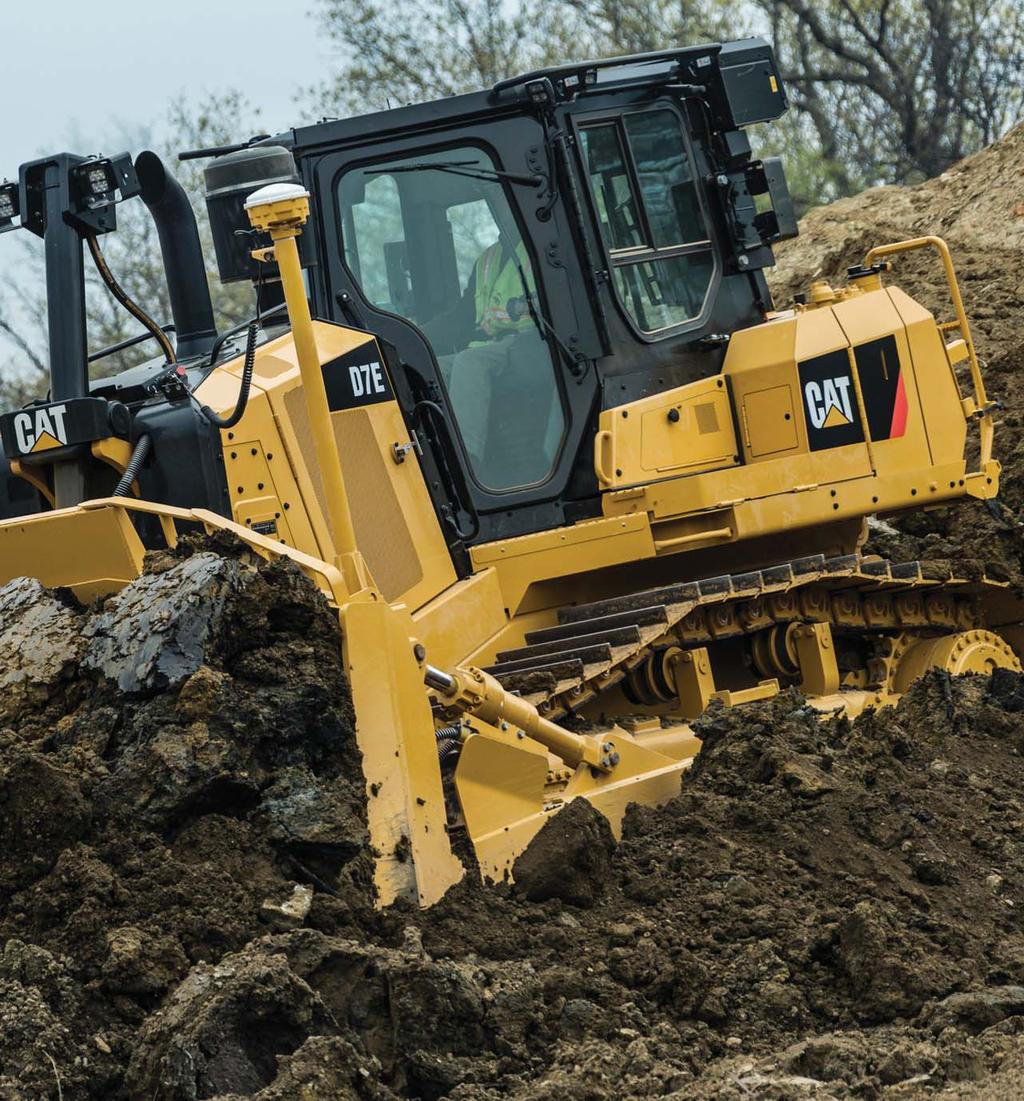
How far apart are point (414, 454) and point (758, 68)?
2.38 meters

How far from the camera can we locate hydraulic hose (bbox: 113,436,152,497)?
5980 mm

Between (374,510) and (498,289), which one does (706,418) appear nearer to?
(498,289)

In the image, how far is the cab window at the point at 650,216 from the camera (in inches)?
291

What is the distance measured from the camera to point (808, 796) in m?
6.00

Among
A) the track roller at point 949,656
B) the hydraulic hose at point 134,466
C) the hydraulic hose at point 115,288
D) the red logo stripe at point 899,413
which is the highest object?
the hydraulic hose at point 115,288

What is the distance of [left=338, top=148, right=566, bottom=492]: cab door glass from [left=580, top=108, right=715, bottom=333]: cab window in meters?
0.43

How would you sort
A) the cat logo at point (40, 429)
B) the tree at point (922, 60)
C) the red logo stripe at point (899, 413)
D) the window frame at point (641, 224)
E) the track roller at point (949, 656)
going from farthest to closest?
the tree at point (922, 60) → the track roller at point (949, 656) → the red logo stripe at point (899, 413) → the window frame at point (641, 224) → the cat logo at point (40, 429)

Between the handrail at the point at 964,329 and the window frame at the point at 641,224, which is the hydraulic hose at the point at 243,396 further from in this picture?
the handrail at the point at 964,329

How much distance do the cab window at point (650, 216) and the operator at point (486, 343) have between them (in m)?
0.43

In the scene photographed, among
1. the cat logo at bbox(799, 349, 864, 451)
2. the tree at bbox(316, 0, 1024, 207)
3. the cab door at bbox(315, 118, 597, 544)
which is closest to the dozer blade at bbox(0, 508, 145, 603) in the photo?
the cab door at bbox(315, 118, 597, 544)

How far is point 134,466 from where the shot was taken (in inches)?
241

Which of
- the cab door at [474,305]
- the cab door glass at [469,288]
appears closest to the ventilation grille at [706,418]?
the cab door at [474,305]

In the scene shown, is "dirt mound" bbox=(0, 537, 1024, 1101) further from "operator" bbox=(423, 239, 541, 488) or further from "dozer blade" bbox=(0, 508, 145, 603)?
"operator" bbox=(423, 239, 541, 488)

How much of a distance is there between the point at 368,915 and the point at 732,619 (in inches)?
115
